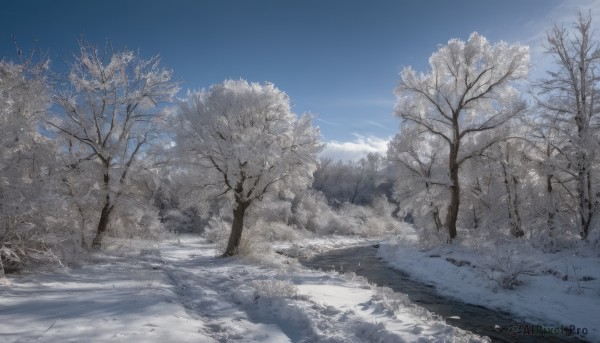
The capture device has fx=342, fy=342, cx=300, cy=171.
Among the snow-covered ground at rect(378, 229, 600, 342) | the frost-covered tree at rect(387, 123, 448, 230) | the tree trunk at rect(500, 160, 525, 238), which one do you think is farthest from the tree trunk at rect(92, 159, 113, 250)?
the tree trunk at rect(500, 160, 525, 238)

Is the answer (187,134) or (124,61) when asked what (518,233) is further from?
(124,61)

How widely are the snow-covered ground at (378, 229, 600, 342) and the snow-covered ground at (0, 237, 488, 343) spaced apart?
346 cm

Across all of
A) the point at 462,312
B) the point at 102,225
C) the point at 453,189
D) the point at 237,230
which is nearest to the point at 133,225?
the point at 102,225

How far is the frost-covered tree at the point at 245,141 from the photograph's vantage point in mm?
14602

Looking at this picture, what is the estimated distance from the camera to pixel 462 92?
1752 centimetres

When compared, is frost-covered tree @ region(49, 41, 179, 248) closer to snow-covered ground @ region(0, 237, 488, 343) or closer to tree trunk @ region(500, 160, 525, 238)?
snow-covered ground @ region(0, 237, 488, 343)

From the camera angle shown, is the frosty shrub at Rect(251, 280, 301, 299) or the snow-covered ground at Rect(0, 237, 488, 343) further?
the frosty shrub at Rect(251, 280, 301, 299)

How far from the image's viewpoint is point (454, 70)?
17312 millimetres

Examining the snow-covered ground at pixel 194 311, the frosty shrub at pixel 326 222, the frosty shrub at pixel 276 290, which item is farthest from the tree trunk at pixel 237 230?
the frosty shrub at pixel 326 222

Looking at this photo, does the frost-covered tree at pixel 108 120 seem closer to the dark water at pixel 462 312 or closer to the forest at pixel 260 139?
the forest at pixel 260 139

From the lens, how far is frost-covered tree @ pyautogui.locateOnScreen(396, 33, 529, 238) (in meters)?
16.3

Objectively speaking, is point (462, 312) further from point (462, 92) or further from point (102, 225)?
point (102, 225)

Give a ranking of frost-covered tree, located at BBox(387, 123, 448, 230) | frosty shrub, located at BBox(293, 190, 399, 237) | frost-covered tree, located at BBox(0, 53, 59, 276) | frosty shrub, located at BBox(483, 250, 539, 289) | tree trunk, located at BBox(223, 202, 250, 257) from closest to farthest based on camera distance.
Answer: frost-covered tree, located at BBox(0, 53, 59, 276), frosty shrub, located at BBox(483, 250, 539, 289), tree trunk, located at BBox(223, 202, 250, 257), frost-covered tree, located at BBox(387, 123, 448, 230), frosty shrub, located at BBox(293, 190, 399, 237)

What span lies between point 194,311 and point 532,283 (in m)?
10.2
